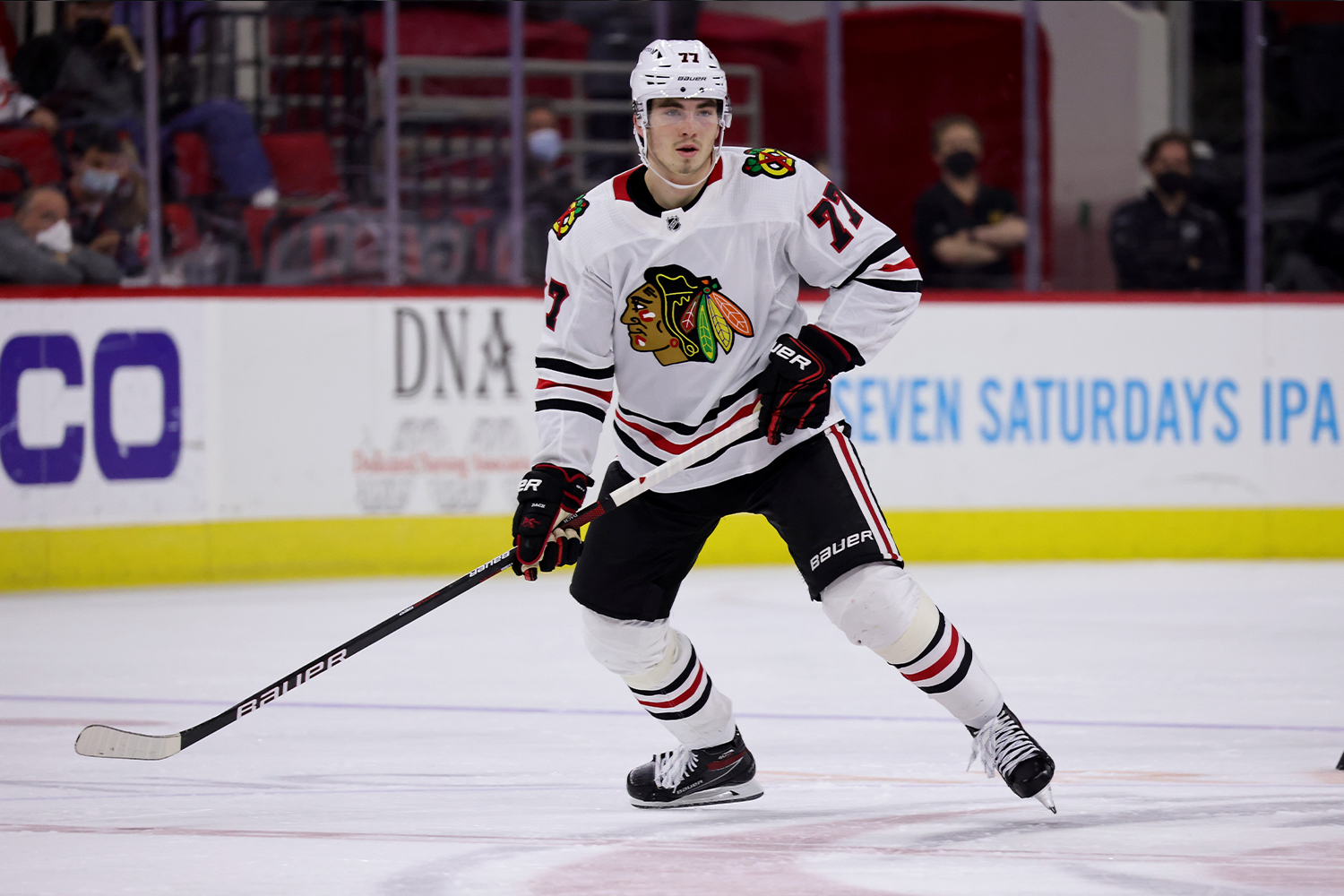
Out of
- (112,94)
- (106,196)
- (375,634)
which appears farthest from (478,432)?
(375,634)

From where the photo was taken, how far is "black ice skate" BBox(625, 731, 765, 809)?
301 centimetres

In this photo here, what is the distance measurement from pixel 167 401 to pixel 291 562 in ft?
2.35

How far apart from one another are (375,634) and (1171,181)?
503 centimetres

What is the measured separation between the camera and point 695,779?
3.04 meters

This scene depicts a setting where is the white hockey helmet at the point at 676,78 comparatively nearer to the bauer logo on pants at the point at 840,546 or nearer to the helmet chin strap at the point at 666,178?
the helmet chin strap at the point at 666,178

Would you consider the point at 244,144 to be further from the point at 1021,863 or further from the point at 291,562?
the point at 1021,863

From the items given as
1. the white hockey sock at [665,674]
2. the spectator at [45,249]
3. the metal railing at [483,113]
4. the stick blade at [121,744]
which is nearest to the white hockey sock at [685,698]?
the white hockey sock at [665,674]

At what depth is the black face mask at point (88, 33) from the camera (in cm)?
638

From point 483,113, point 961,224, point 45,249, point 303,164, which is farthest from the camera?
point 961,224

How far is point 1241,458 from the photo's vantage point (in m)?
6.87

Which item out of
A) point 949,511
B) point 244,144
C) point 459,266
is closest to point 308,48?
point 244,144

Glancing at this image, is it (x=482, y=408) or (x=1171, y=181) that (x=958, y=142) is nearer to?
(x=1171, y=181)

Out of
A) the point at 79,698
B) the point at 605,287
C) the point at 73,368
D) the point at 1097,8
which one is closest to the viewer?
the point at 605,287

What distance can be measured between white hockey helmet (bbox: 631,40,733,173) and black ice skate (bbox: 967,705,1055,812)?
102cm
